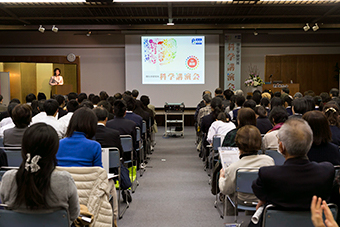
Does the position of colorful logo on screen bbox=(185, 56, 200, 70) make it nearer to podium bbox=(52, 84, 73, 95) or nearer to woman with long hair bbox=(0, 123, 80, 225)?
podium bbox=(52, 84, 73, 95)

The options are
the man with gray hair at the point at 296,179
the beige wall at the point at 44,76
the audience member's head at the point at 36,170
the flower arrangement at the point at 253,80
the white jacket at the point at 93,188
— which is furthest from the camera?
the beige wall at the point at 44,76

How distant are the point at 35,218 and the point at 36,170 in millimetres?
301

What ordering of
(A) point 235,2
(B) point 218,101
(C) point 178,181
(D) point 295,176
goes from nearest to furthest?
(D) point 295,176 → (C) point 178,181 → (B) point 218,101 → (A) point 235,2

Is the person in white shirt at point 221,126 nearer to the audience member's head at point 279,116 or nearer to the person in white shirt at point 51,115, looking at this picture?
the audience member's head at point 279,116

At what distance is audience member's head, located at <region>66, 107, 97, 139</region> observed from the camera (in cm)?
273

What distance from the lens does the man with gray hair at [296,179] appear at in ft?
6.30

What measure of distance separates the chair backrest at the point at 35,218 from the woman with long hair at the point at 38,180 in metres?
0.03

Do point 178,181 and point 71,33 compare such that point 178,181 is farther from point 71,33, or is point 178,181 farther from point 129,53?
point 71,33

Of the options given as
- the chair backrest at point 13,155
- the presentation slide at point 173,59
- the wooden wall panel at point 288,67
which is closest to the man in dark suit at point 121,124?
the chair backrest at point 13,155

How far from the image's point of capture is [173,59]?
10.8 meters

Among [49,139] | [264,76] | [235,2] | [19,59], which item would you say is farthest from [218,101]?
[19,59]

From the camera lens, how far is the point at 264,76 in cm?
1209

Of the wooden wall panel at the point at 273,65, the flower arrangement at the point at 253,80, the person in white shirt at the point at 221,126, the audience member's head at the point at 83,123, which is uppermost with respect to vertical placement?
the wooden wall panel at the point at 273,65

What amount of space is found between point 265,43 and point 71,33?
7.00m
